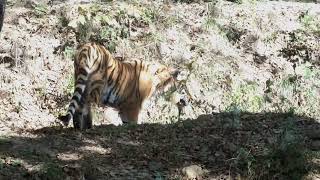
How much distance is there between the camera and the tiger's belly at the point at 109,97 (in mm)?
8603

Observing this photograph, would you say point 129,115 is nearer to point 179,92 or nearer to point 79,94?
point 179,92

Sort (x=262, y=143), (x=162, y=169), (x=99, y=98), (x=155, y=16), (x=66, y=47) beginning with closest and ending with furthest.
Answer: (x=162, y=169) → (x=262, y=143) → (x=99, y=98) → (x=66, y=47) → (x=155, y=16)

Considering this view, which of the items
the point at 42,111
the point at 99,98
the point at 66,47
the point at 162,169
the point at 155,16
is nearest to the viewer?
the point at 162,169

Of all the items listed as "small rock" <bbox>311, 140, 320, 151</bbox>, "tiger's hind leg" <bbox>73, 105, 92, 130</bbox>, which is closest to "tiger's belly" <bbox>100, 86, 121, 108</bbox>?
"tiger's hind leg" <bbox>73, 105, 92, 130</bbox>

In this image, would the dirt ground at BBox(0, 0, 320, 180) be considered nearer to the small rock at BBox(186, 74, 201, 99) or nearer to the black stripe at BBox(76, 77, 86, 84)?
the small rock at BBox(186, 74, 201, 99)

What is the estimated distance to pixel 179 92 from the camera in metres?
10.1

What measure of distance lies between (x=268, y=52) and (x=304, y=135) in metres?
6.42

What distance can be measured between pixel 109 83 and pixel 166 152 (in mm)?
3289

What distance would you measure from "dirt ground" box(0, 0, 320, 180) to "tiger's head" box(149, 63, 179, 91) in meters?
0.17

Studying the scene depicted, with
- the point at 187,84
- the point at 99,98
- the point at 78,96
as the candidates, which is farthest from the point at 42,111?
the point at 187,84

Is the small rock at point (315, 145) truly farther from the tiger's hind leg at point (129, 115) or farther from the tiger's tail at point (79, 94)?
the tiger's hind leg at point (129, 115)

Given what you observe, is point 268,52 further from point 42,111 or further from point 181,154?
point 181,154

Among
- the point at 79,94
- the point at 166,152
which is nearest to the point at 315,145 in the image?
the point at 166,152

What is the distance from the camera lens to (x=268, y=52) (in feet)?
40.7
